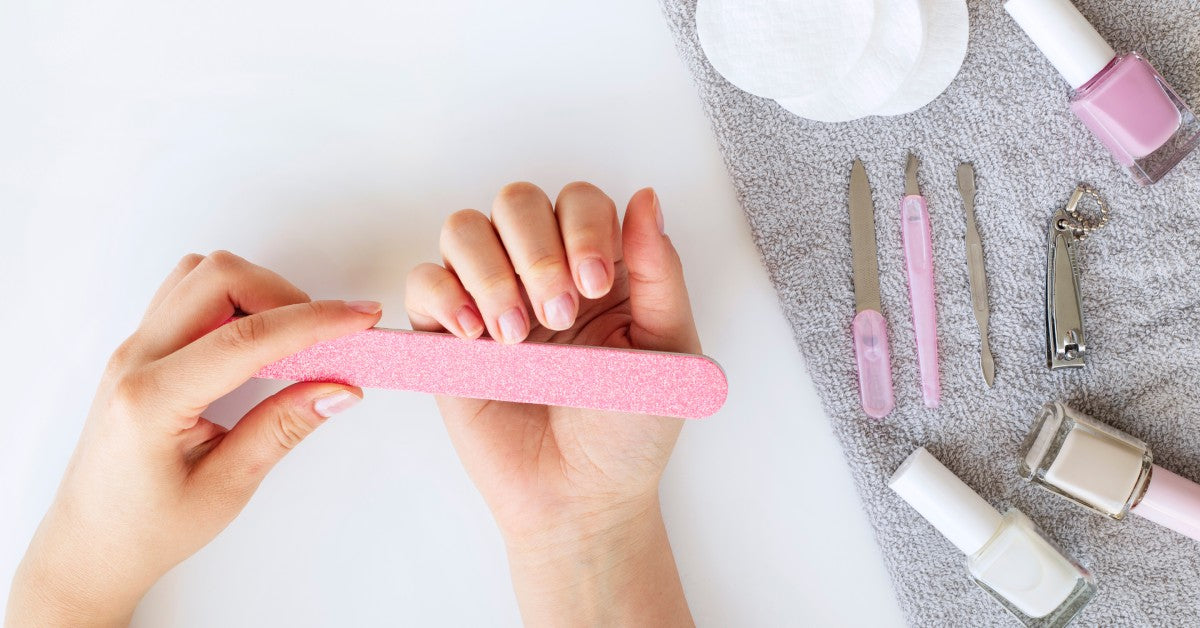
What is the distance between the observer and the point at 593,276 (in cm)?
58

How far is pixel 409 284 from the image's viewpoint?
2.06 ft

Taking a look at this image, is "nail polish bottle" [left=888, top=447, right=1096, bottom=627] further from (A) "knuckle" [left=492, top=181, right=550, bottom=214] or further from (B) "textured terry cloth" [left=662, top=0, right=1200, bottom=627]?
(A) "knuckle" [left=492, top=181, right=550, bottom=214]

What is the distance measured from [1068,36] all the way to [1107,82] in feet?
0.17

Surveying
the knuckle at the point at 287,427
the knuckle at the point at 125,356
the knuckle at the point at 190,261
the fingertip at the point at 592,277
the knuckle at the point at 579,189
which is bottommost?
the knuckle at the point at 287,427

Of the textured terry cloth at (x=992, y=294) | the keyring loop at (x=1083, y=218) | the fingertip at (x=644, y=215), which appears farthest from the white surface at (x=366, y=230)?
the keyring loop at (x=1083, y=218)

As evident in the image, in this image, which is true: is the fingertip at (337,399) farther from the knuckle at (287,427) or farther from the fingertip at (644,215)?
the fingertip at (644,215)

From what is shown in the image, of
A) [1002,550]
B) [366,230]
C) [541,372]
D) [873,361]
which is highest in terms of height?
[366,230]

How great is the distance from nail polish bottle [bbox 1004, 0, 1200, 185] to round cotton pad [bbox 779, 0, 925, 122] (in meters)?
0.10

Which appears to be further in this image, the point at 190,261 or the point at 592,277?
the point at 190,261

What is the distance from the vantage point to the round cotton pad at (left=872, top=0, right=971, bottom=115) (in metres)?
0.69

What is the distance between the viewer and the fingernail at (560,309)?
588mm

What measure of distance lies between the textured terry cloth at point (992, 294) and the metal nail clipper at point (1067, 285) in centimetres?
1

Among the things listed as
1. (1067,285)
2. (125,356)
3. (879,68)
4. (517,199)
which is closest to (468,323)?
(517,199)

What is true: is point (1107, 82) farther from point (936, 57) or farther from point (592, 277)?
point (592, 277)
